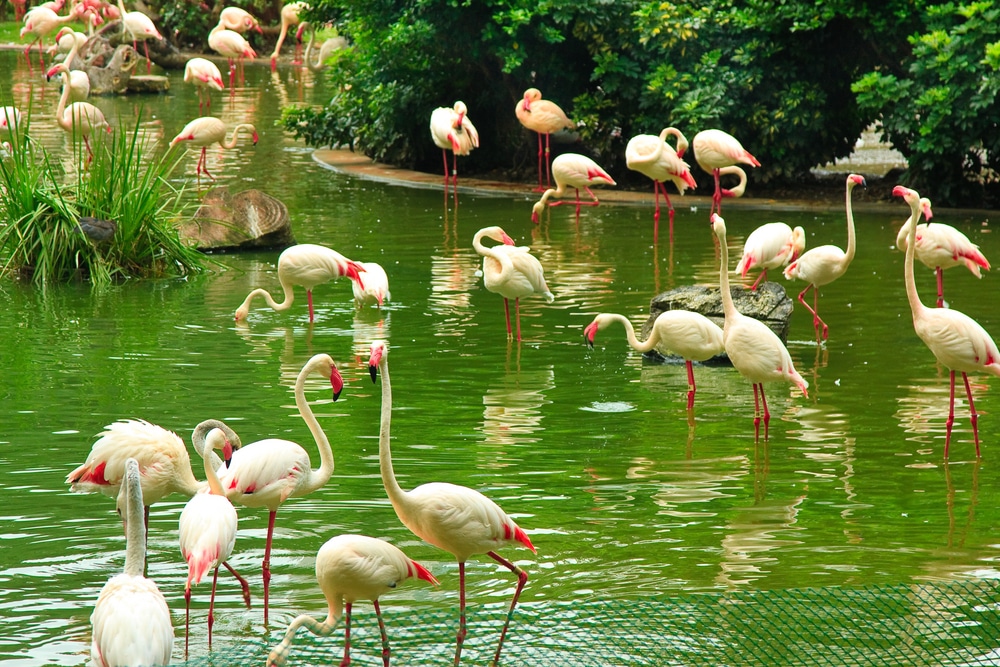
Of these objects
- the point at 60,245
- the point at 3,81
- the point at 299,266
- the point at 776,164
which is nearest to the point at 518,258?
the point at 299,266

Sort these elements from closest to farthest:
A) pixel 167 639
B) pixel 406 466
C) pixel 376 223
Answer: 1. pixel 167 639
2. pixel 406 466
3. pixel 376 223

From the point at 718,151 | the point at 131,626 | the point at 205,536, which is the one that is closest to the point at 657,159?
the point at 718,151

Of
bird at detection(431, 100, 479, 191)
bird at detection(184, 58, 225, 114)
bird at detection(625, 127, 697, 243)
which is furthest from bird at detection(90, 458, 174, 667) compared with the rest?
bird at detection(184, 58, 225, 114)

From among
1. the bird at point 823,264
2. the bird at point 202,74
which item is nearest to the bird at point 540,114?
the bird at point 823,264

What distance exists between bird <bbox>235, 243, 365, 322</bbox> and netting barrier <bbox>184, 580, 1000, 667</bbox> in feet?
16.6

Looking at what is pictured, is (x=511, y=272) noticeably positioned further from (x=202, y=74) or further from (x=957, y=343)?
(x=202, y=74)

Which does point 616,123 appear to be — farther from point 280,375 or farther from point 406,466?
point 406,466

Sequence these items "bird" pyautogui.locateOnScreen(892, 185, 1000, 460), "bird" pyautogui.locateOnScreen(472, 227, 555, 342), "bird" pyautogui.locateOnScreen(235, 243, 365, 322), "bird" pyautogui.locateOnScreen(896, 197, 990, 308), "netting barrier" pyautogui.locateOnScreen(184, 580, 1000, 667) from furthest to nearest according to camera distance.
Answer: "bird" pyautogui.locateOnScreen(235, 243, 365, 322) → "bird" pyautogui.locateOnScreen(896, 197, 990, 308) → "bird" pyautogui.locateOnScreen(472, 227, 555, 342) → "bird" pyautogui.locateOnScreen(892, 185, 1000, 460) → "netting barrier" pyautogui.locateOnScreen(184, 580, 1000, 667)

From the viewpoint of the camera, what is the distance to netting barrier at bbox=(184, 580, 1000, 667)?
441 centimetres

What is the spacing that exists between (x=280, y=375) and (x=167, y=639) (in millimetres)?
4344

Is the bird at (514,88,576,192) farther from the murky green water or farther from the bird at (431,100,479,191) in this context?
the murky green water

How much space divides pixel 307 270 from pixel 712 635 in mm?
5730

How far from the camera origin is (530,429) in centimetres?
719

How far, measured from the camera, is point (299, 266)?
9547 mm
